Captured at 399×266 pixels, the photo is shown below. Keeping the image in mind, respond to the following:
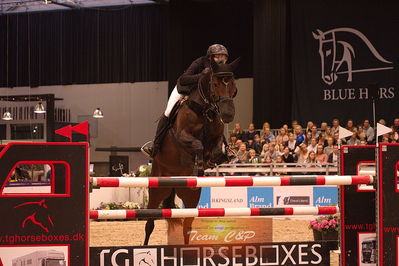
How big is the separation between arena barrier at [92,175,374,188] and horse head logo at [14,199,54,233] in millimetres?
303

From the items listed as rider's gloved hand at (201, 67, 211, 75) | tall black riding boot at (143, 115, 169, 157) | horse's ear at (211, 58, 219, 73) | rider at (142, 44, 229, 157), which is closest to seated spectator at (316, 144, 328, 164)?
rider at (142, 44, 229, 157)

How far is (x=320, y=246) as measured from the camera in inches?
147

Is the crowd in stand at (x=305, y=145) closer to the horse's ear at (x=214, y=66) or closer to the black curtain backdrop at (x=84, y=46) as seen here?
the horse's ear at (x=214, y=66)

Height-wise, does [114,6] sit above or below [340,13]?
above

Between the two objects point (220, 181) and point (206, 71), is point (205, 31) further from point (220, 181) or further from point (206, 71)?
point (220, 181)

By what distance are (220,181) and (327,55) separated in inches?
A: 485

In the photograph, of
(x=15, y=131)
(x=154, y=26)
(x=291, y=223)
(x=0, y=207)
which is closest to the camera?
(x=0, y=207)

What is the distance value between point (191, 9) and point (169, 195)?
12939 mm

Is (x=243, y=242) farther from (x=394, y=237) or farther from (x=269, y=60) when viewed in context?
(x=269, y=60)

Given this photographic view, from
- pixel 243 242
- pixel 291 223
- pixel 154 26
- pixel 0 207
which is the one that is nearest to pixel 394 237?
pixel 243 242

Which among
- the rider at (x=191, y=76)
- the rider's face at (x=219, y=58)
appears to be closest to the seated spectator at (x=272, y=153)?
the rider at (x=191, y=76)

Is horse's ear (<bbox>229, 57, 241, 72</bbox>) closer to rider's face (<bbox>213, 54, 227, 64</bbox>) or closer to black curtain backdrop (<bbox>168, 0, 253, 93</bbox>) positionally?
rider's face (<bbox>213, 54, 227, 64</bbox>)

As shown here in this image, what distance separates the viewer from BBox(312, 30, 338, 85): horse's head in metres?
15.2

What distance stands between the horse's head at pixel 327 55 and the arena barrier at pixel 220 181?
11.9 metres
